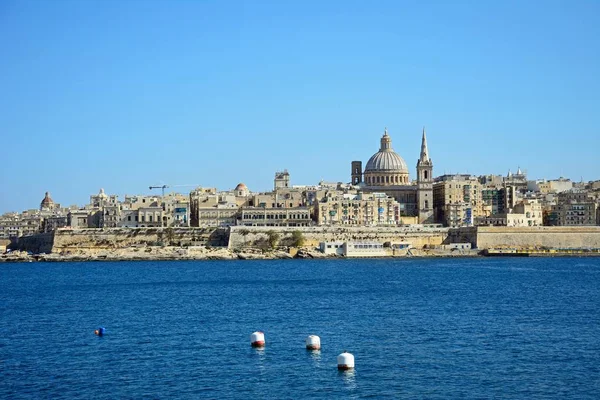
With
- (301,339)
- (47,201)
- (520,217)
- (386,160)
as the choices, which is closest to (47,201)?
(47,201)

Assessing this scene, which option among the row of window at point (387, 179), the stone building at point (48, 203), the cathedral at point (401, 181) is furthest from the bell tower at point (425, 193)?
the stone building at point (48, 203)

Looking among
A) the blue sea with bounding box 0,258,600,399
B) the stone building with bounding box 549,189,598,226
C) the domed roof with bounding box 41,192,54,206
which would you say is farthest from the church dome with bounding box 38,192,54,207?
the blue sea with bounding box 0,258,600,399

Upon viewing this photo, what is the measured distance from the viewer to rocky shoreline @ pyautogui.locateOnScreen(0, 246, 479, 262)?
6775cm

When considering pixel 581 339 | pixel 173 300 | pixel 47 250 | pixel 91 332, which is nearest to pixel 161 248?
pixel 47 250

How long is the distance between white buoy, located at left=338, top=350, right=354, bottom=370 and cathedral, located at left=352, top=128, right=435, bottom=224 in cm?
6387

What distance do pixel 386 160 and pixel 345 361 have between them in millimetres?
72323

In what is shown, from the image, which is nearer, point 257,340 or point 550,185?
point 257,340

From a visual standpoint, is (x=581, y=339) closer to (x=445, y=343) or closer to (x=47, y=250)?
(x=445, y=343)

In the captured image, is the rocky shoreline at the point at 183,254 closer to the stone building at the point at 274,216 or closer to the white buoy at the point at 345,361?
the stone building at the point at 274,216

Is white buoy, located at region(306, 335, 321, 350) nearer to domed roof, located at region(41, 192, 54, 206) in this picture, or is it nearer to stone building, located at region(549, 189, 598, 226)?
stone building, located at region(549, 189, 598, 226)

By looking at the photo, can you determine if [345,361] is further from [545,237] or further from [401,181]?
[401,181]

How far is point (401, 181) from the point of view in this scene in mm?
90188

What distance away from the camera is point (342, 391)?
17516 mm

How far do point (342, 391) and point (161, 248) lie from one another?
177 ft
